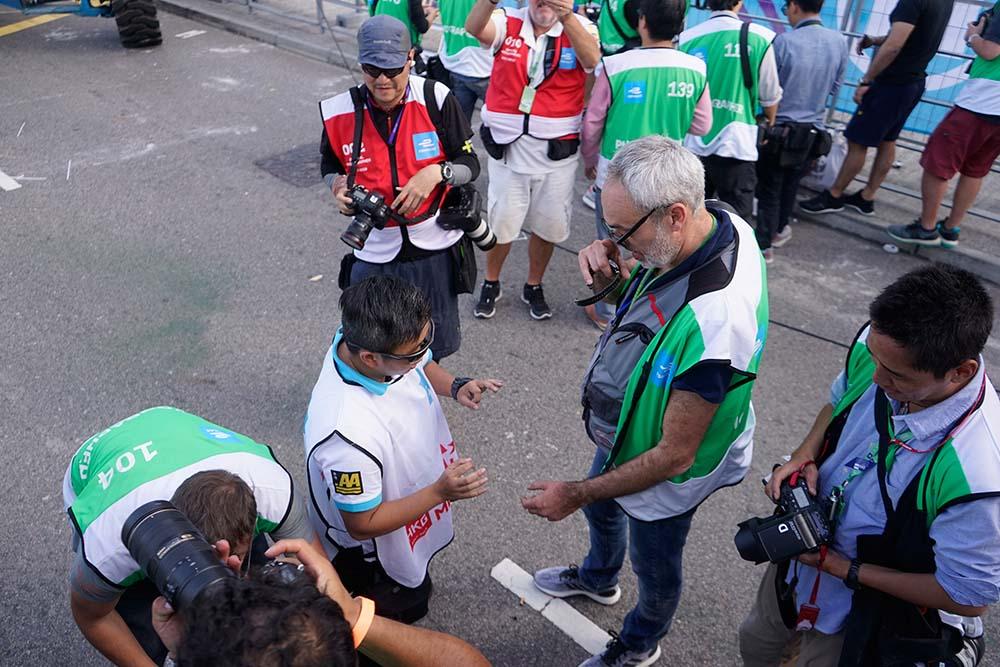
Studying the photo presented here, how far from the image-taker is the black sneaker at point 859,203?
627 cm

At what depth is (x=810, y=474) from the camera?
7.55 ft

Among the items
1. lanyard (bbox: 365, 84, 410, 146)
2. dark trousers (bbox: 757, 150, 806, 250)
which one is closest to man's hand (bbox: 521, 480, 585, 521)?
lanyard (bbox: 365, 84, 410, 146)

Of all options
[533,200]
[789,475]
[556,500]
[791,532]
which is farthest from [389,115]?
[791,532]

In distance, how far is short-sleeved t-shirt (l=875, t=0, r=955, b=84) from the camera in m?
5.38

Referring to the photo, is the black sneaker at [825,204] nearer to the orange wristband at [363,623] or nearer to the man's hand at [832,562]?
the man's hand at [832,562]

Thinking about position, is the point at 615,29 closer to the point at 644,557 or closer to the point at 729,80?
the point at 729,80

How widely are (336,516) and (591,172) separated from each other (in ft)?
10.4

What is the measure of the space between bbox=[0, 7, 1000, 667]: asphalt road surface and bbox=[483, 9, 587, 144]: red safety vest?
1.20 metres

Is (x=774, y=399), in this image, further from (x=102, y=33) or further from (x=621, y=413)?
(x=102, y=33)

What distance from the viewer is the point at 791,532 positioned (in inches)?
83.7

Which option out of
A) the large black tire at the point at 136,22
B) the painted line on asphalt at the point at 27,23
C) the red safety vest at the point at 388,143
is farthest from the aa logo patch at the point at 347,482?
the painted line on asphalt at the point at 27,23

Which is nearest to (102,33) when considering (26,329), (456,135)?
(26,329)

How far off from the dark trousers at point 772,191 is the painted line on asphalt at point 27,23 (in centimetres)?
981

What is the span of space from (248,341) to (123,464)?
2.88 m
